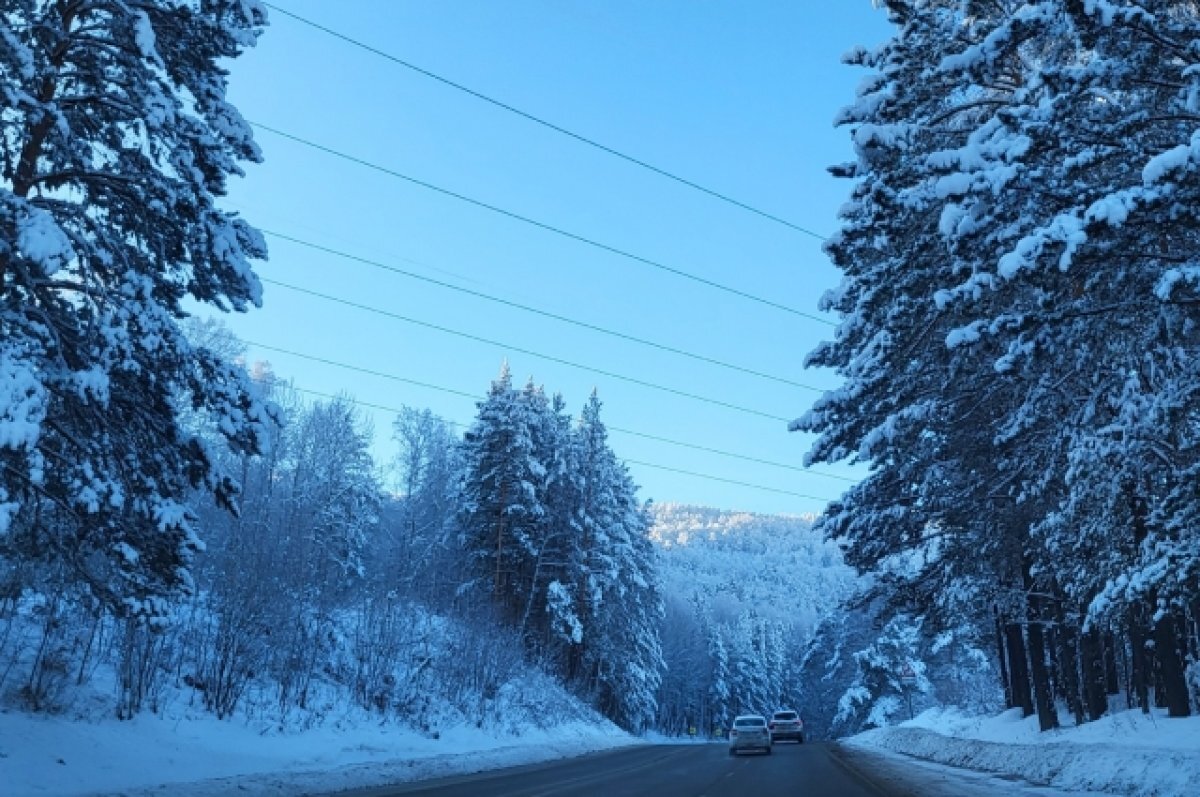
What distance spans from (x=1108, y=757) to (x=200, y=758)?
15.7 m

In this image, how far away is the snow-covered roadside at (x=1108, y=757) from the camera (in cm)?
1153

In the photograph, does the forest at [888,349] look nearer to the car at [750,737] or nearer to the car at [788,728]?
the car at [750,737]

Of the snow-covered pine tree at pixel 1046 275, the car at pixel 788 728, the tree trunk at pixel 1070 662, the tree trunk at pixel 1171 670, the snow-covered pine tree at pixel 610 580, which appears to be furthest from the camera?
the snow-covered pine tree at pixel 610 580

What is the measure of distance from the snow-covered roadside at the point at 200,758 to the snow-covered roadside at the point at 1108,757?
12261 millimetres

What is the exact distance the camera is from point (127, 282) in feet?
35.4

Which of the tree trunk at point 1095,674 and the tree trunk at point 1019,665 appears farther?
the tree trunk at point 1019,665

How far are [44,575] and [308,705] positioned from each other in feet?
28.0

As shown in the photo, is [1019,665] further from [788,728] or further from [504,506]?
[504,506]

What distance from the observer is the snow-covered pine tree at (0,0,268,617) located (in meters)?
10.6

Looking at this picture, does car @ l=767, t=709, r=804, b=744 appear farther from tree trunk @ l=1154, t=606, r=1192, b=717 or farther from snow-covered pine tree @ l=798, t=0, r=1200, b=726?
tree trunk @ l=1154, t=606, r=1192, b=717

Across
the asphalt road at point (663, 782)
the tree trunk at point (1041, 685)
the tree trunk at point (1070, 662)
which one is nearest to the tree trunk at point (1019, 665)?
the tree trunk at point (1070, 662)

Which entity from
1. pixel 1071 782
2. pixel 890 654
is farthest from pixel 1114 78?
pixel 890 654

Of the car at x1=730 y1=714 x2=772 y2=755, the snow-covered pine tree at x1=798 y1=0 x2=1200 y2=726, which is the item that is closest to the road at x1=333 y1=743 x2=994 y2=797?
the snow-covered pine tree at x1=798 y1=0 x2=1200 y2=726

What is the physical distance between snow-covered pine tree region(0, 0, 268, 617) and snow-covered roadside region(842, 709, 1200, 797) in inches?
521
